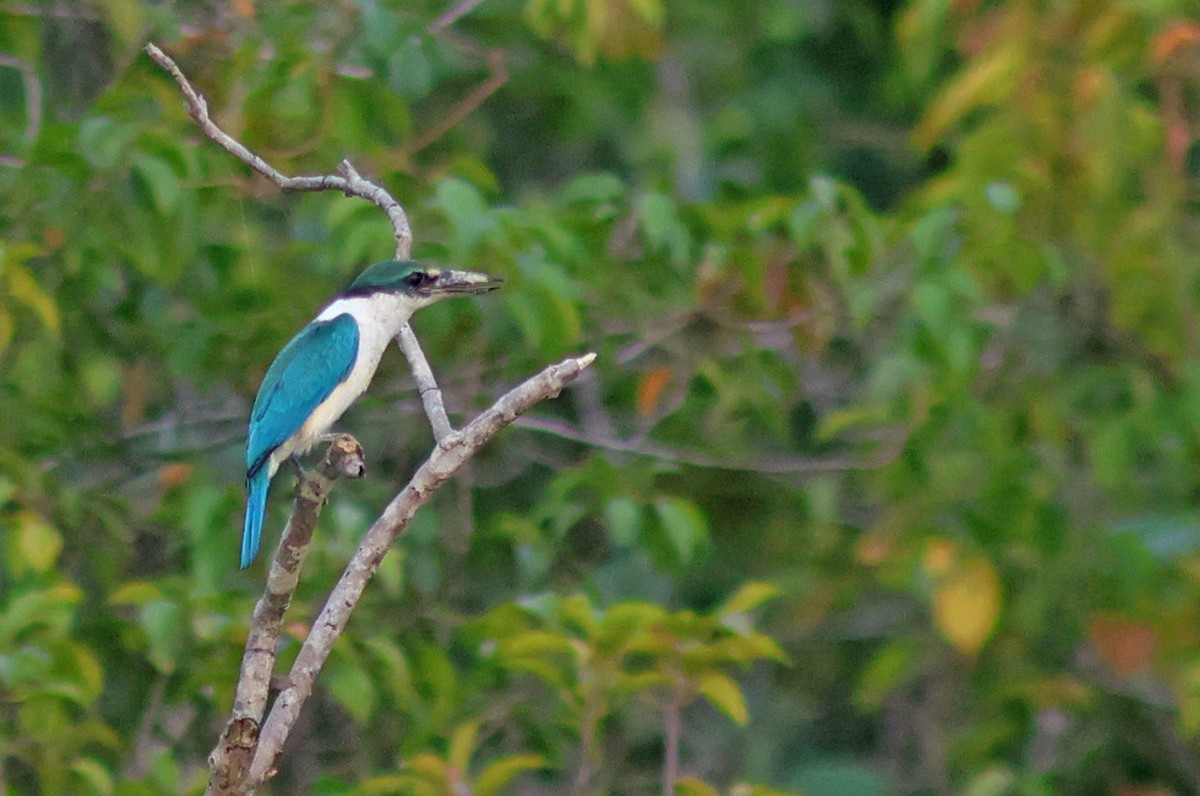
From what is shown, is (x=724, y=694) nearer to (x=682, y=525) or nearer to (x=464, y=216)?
(x=682, y=525)

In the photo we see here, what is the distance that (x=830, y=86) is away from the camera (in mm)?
6715

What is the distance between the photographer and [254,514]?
3.46 metres

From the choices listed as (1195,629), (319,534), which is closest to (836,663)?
(1195,629)

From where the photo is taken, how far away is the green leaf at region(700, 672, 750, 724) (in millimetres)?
3707

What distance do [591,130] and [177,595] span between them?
2.49m

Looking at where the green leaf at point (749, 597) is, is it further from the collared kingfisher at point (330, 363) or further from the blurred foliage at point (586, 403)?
the collared kingfisher at point (330, 363)

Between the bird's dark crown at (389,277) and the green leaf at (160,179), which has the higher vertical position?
the green leaf at (160,179)

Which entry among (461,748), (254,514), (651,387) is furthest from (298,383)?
(651,387)

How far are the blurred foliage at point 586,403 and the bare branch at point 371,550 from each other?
3.66 feet

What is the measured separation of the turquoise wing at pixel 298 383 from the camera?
3506mm

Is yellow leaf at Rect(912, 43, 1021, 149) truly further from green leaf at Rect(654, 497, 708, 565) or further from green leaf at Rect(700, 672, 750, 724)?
green leaf at Rect(700, 672, 750, 724)

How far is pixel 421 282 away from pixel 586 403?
6.37 ft

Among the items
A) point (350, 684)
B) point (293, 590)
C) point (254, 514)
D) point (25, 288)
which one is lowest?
point (350, 684)

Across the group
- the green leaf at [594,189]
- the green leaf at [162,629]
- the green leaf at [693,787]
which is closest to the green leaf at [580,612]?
the green leaf at [693,787]
